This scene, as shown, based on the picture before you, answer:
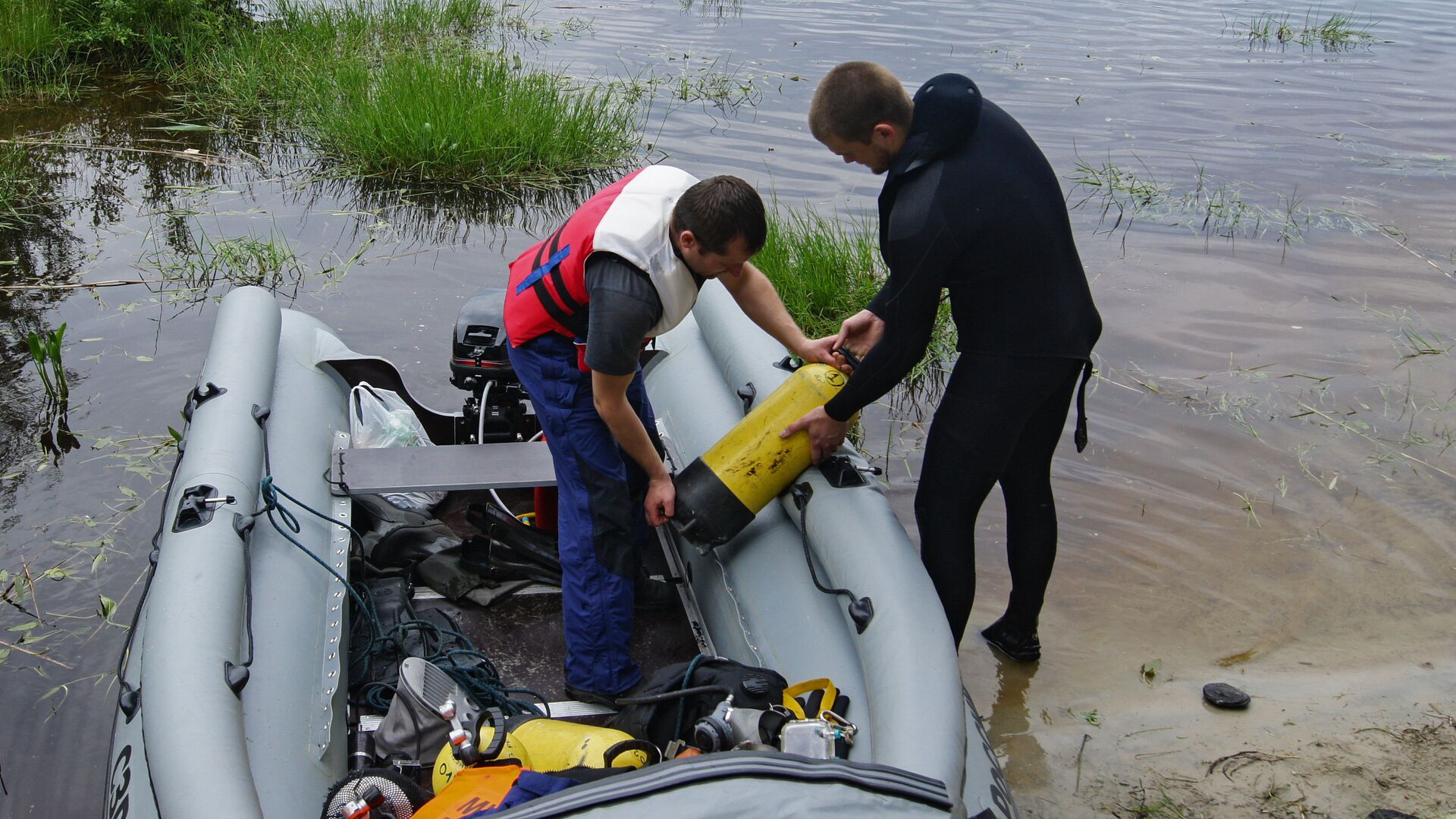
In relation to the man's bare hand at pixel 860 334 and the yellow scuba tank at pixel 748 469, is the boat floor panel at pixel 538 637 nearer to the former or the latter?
the yellow scuba tank at pixel 748 469

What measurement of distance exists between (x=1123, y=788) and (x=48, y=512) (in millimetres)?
3289

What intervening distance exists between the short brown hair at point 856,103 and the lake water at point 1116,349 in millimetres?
1584

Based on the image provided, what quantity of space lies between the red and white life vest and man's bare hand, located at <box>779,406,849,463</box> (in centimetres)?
38

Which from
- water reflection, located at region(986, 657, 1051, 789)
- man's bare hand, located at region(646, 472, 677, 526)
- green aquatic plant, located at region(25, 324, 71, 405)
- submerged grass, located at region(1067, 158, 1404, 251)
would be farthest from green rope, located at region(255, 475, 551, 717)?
submerged grass, located at region(1067, 158, 1404, 251)

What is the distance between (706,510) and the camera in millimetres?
2600

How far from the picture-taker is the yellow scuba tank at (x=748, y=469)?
2.60 metres

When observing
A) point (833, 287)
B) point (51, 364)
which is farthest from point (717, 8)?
point (51, 364)

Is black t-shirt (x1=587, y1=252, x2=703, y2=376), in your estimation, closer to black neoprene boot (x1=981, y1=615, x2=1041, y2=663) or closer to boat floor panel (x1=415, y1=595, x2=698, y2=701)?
boat floor panel (x1=415, y1=595, x2=698, y2=701)

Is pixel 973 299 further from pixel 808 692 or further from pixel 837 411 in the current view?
pixel 808 692

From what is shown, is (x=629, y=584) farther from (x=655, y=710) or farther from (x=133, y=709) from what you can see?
(x=133, y=709)

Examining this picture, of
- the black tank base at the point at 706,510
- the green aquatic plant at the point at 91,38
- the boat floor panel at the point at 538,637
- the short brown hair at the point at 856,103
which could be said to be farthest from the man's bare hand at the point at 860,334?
the green aquatic plant at the point at 91,38

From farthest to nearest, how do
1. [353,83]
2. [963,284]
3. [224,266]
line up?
1. [353,83]
2. [224,266]
3. [963,284]

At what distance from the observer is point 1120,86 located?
874 cm

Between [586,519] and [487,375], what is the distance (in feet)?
2.98
